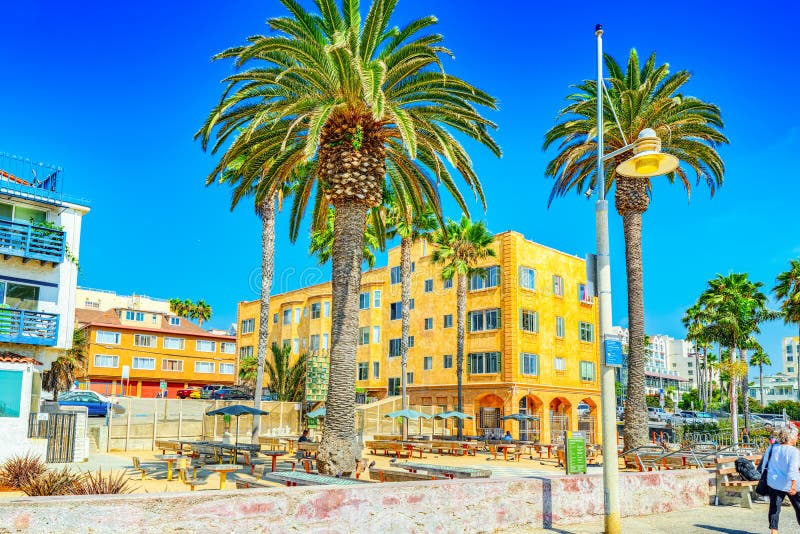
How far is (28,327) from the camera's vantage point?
28.8 m

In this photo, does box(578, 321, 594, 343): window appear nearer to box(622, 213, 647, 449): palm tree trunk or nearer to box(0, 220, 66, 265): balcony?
box(622, 213, 647, 449): palm tree trunk

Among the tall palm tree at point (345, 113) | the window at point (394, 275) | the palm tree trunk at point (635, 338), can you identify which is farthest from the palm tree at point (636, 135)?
→ the window at point (394, 275)

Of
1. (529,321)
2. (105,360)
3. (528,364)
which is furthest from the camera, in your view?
(105,360)

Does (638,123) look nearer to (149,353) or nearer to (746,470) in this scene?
(746,470)

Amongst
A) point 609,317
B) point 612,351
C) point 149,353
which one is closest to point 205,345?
point 149,353

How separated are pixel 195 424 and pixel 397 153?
20341 mm

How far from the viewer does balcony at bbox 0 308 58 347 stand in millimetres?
27984

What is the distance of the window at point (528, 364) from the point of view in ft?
159

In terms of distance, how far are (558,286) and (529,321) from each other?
484cm

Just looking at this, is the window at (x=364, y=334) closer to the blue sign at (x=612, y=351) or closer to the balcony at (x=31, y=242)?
the balcony at (x=31, y=242)

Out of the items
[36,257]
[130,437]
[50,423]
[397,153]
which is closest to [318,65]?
[397,153]

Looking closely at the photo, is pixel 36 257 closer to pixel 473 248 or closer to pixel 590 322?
pixel 473 248

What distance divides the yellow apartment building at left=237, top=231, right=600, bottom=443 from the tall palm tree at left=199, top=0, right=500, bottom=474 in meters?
29.3

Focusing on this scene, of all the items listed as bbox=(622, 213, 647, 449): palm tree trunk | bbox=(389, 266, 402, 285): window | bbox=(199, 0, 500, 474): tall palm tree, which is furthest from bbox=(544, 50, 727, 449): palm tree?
bbox=(389, 266, 402, 285): window
